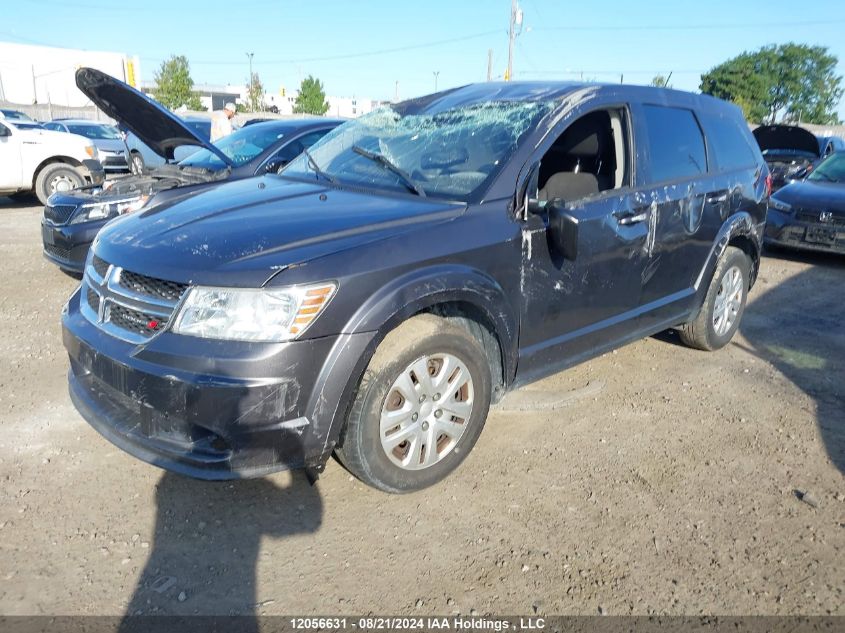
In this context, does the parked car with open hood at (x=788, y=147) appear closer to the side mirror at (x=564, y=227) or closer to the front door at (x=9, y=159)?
the side mirror at (x=564, y=227)

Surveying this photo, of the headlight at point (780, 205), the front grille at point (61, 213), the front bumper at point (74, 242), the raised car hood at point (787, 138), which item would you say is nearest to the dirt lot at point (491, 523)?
the front bumper at point (74, 242)

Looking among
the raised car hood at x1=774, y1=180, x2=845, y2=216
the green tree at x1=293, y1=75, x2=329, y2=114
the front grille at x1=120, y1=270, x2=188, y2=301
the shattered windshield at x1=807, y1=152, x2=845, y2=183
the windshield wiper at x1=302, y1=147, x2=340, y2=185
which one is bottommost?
the raised car hood at x1=774, y1=180, x2=845, y2=216

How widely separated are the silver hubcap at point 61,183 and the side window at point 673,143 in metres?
10.3

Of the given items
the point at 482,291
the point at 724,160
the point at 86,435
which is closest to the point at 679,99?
the point at 724,160

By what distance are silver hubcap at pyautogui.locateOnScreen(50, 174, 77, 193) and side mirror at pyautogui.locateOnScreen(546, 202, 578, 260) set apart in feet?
34.5

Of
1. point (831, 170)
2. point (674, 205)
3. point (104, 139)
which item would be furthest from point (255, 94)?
point (674, 205)

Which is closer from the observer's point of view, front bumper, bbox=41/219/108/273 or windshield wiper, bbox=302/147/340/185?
windshield wiper, bbox=302/147/340/185

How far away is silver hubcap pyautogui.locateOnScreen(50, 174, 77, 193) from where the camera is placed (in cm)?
1115

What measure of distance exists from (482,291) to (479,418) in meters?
0.63

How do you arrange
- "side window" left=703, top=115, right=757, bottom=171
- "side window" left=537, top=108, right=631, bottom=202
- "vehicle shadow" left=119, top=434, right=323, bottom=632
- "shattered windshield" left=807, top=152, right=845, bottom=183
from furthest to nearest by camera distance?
"shattered windshield" left=807, top=152, right=845, bottom=183 < "side window" left=703, top=115, right=757, bottom=171 < "side window" left=537, top=108, right=631, bottom=202 < "vehicle shadow" left=119, top=434, right=323, bottom=632

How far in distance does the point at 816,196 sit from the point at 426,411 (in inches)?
294

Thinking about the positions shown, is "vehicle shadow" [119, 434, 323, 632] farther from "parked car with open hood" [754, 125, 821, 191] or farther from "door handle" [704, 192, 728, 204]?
"parked car with open hood" [754, 125, 821, 191]

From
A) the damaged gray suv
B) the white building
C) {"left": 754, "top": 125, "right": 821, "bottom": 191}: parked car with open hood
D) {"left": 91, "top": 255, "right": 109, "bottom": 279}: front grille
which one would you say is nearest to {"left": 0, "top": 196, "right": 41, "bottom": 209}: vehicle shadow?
the damaged gray suv

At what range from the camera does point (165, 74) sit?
218ft
